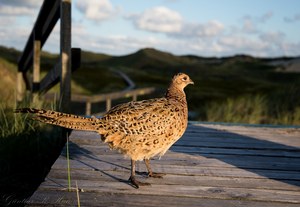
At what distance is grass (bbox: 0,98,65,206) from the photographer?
4129 mm

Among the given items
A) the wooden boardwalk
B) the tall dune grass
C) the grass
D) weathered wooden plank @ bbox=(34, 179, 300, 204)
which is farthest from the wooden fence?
the tall dune grass

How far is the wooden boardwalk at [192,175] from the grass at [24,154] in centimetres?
39

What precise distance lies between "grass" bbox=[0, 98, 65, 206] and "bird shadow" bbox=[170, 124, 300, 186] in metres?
1.65

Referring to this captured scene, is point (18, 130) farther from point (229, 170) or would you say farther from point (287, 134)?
point (287, 134)

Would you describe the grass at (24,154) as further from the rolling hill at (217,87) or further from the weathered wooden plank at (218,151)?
the rolling hill at (217,87)

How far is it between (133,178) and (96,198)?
459 millimetres

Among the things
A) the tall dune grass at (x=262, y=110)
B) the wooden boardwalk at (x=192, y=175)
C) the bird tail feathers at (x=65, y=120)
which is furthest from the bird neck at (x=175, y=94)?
the tall dune grass at (x=262, y=110)

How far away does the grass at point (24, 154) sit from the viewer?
4.13 meters

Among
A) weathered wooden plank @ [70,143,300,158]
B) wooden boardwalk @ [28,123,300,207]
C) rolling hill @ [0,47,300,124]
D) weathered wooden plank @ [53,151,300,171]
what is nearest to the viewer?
wooden boardwalk @ [28,123,300,207]

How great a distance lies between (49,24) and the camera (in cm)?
654

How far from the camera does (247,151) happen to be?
4633 mm

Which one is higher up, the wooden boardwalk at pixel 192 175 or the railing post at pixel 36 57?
the railing post at pixel 36 57

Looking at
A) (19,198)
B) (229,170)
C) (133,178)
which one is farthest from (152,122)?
(19,198)

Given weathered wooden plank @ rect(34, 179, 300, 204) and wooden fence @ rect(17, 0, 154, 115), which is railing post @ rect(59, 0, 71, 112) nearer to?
wooden fence @ rect(17, 0, 154, 115)
